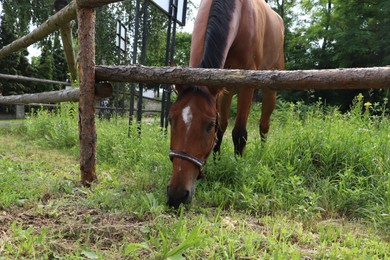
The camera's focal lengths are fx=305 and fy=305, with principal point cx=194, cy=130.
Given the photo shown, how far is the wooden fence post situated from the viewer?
7.79 ft

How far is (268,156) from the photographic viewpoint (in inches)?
120

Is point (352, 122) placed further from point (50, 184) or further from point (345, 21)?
point (345, 21)

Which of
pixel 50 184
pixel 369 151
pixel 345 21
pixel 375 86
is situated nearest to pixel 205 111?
pixel 375 86

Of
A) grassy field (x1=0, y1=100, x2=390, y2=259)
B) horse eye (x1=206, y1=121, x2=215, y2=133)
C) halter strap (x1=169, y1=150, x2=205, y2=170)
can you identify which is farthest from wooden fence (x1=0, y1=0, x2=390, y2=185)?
halter strap (x1=169, y1=150, x2=205, y2=170)

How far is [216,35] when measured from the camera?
247 cm

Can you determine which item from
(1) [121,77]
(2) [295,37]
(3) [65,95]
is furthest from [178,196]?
(2) [295,37]

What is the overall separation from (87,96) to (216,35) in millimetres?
1141

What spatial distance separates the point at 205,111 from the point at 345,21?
18618mm

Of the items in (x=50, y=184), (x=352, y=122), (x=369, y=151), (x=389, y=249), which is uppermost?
(x=352, y=122)

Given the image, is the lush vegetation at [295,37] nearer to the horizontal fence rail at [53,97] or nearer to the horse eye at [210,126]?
the horizontal fence rail at [53,97]

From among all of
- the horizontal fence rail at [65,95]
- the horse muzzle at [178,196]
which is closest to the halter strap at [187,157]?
the horse muzzle at [178,196]

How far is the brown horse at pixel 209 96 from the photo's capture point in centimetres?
204

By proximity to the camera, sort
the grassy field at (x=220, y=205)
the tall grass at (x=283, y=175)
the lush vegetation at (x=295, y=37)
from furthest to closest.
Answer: the lush vegetation at (x=295, y=37)
the tall grass at (x=283, y=175)
the grassy field at (x=220, y=205)

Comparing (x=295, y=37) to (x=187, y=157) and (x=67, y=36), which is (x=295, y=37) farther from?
(x=187, y=157)
